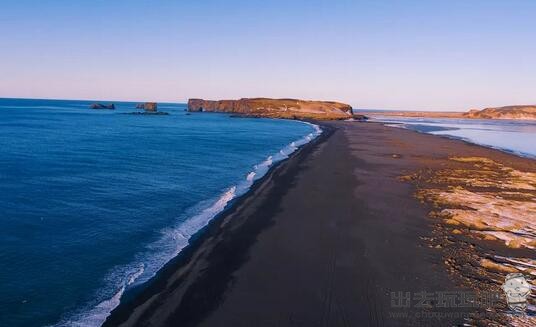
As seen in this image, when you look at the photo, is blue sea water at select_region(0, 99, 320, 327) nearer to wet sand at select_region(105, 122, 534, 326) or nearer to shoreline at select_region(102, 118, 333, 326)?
shoreline at select_region(102, 118, 333, 326)

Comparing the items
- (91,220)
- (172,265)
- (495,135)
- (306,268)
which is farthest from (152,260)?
(495,135)

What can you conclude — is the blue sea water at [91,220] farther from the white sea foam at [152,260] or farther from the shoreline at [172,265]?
the shoreline at [172,265]

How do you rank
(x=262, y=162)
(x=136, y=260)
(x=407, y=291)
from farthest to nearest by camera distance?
(x=262, y=162) → (x=136, y=260) → (x=407, y=291)

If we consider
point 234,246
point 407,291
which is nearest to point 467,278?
point 407,291

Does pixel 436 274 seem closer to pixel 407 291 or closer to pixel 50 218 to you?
pixel 407 291

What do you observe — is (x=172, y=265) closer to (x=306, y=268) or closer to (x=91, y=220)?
(x=306, y=268)

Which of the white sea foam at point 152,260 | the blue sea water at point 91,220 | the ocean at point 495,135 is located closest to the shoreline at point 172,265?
the white sea foam at point 152,260

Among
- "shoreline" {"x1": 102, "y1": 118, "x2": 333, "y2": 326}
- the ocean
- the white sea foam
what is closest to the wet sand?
"shoreline" {"x1": 102, "y1": 118, "x2": 333, "y2": 326}
